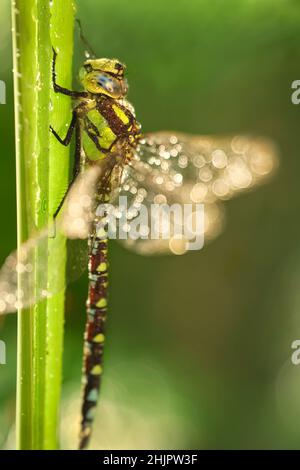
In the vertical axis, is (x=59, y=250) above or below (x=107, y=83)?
below

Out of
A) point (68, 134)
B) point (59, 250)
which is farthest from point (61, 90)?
point (59, 250)

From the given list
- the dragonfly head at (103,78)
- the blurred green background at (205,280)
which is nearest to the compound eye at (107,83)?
the dragonfly head at (103,78)

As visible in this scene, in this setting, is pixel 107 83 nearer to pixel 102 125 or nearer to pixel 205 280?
pixel 102 125

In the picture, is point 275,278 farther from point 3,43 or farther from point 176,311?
point 3,43

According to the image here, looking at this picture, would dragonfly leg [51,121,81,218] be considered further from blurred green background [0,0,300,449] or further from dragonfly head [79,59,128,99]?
blurred green background [0,0,300,449]

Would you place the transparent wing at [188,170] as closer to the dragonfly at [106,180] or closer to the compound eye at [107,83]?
the dragonfly at [106,180]
